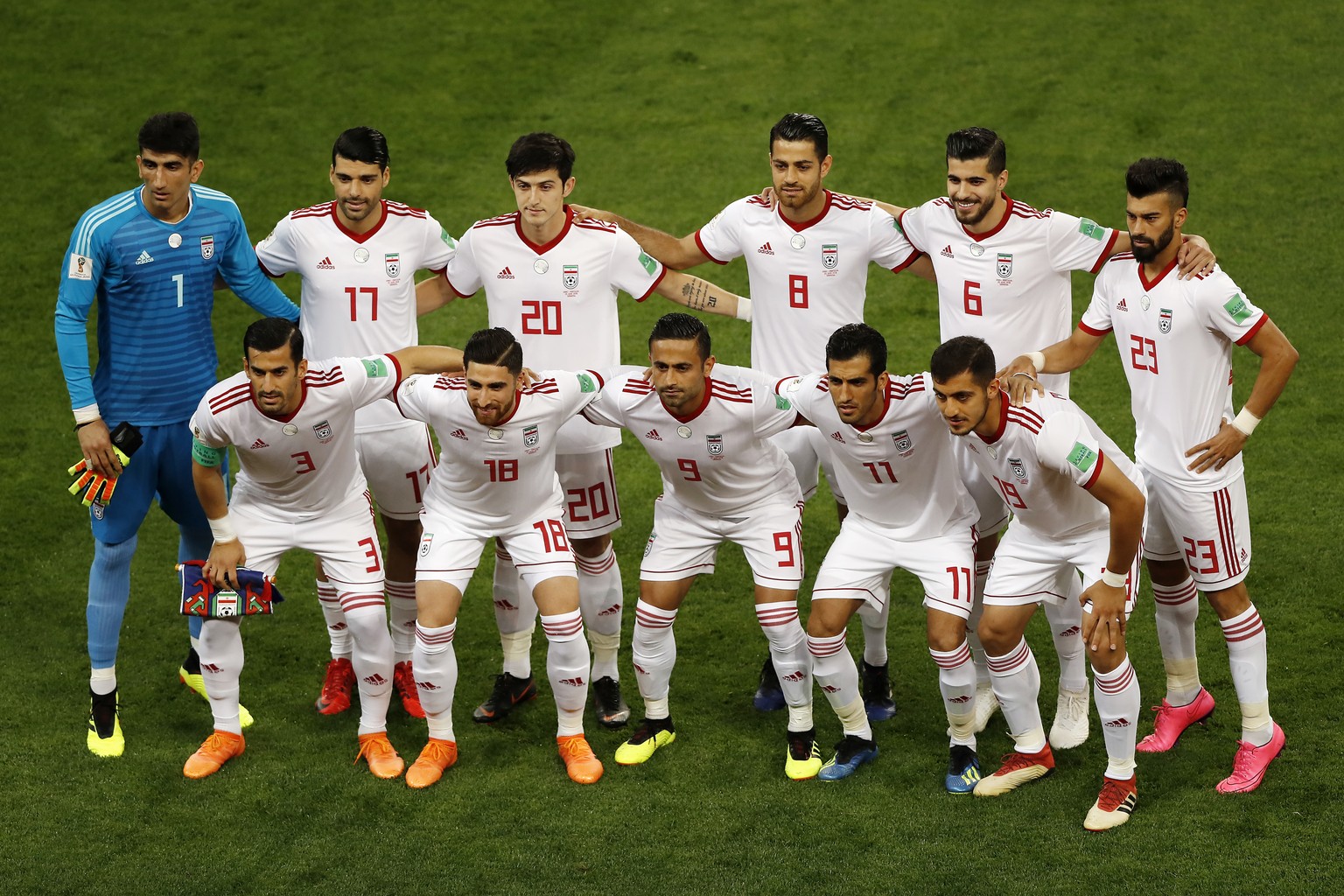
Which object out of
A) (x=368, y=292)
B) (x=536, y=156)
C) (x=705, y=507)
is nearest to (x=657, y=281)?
(x=536, y=156)

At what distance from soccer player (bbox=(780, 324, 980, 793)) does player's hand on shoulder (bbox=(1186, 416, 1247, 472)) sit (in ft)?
3.01

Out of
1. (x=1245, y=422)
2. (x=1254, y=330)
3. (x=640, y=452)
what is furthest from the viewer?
(x=640, y=452)

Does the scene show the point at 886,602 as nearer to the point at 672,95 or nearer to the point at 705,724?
the point at 705,724

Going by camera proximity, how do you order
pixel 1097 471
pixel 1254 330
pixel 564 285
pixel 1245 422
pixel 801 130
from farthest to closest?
pixel 564 285, pixel 801 130, pixel 1245 422, pixel 1254 330, pixel 1097 471

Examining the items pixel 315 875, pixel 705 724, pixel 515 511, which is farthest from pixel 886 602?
pixel 315 875

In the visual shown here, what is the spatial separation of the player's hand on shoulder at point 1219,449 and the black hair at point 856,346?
4.11 ft

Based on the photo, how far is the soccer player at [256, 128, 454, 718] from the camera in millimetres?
6730

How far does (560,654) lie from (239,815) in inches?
54.2

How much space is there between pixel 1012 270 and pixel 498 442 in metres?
2.20

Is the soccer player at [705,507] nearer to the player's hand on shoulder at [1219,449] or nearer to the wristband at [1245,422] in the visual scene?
the player's hand on shoulder at [1219,449]

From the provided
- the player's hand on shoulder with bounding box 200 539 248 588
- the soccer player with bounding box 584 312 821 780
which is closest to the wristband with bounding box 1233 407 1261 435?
the soccer player with bounding box 584 312 821 780

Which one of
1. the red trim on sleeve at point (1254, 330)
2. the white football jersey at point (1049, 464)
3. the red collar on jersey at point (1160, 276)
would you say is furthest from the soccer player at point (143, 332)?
the red trim on sleeve at point (1254, 330)

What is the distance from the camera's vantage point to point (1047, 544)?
238 inches

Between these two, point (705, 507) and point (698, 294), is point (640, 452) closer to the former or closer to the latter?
point (698, 294)
